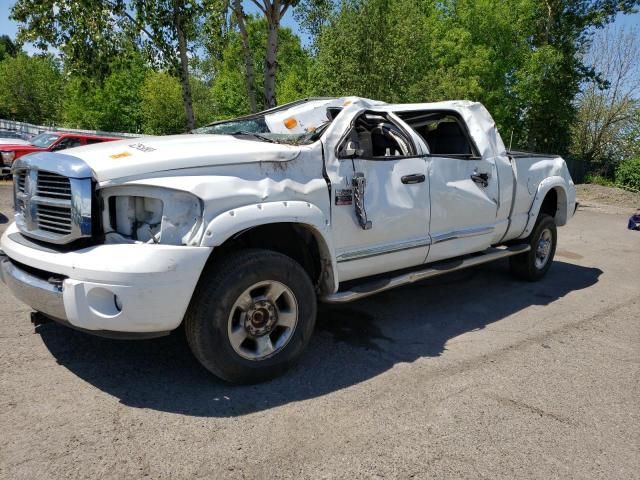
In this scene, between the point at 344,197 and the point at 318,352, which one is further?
the point at 318,352

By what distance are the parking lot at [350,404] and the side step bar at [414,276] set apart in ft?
1.57

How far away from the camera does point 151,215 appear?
10.1 feet

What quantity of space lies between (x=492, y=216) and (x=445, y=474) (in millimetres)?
3128

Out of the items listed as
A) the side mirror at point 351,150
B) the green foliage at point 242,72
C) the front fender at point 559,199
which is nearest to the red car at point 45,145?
the side mirror at point 351,150

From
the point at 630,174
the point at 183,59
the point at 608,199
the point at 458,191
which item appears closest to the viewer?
the point at 458,191

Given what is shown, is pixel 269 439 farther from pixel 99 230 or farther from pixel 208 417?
pixel 99 230

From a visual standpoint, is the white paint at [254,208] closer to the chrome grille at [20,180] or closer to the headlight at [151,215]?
the headlight at [151,215]

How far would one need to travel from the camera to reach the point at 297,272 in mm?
3357

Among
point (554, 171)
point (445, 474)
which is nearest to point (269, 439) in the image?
point (445, 474)

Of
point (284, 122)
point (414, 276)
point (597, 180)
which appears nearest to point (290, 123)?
point (284, 122)

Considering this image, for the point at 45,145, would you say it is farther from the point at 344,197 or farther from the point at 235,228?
the point at 235,228

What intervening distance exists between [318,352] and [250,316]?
0.89 metres

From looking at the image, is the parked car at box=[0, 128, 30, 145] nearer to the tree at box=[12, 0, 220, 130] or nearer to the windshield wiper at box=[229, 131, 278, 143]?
the tree at box=[12, 0, 220, 130]

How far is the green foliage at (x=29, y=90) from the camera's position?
1859 inches
